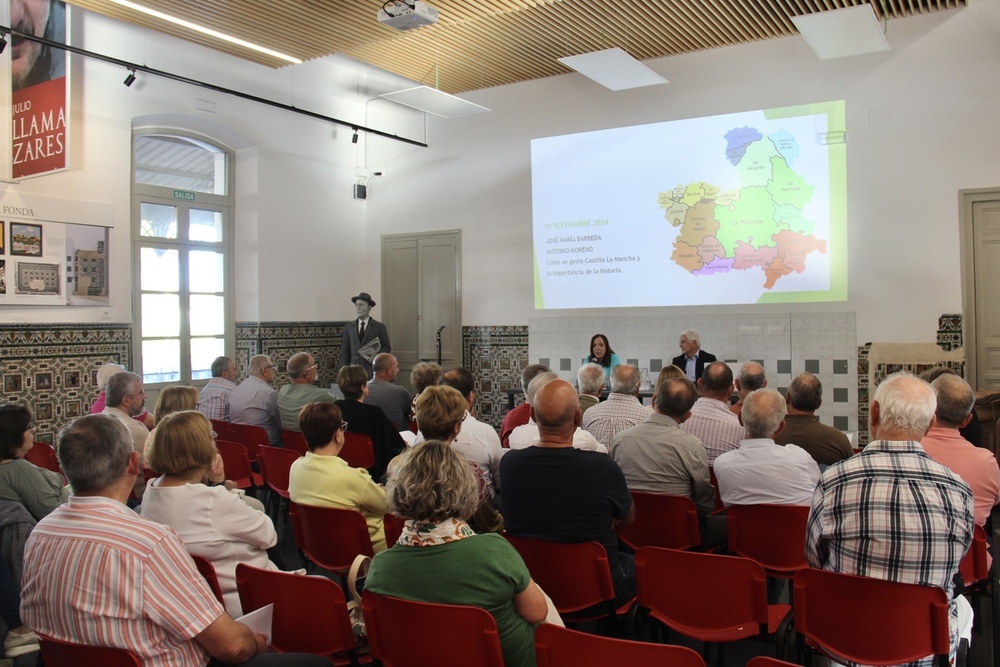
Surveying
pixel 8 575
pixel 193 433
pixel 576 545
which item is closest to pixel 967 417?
pixel 576 545

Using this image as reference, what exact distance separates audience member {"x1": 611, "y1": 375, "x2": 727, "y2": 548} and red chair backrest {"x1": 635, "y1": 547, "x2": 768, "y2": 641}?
849mm

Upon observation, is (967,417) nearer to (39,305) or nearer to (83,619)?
(83,619)

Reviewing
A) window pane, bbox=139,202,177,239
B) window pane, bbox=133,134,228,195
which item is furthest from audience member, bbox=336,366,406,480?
window pane, bbox=133,134,228,195

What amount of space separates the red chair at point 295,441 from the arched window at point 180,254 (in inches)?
133

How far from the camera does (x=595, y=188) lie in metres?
8.49

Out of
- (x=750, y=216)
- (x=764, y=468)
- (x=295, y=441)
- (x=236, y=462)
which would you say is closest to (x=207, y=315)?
(x=295, y=441)

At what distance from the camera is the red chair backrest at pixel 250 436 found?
17.4 ft

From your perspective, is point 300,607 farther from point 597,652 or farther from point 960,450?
point 960,450

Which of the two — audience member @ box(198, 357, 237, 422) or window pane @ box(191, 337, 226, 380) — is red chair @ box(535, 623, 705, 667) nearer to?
audience member @ box(198, 357, 237, 422)

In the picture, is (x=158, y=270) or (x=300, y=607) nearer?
(x=300, y=607)

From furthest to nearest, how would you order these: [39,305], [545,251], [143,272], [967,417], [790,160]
A: [545,251], [143,272], [790,160], [39,305], [967,417]

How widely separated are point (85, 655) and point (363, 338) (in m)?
7.76

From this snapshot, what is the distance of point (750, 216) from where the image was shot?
7621 mm

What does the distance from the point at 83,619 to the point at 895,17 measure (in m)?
7.92
